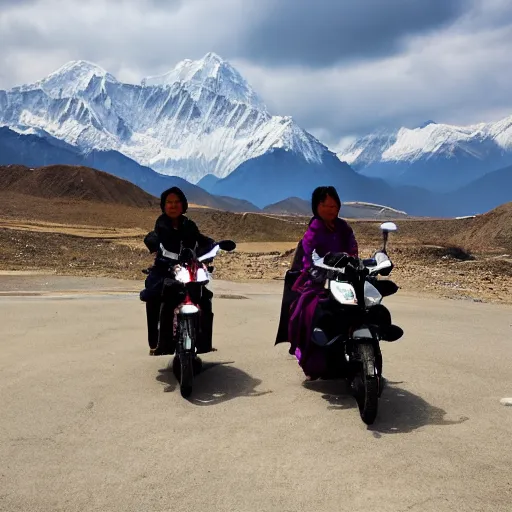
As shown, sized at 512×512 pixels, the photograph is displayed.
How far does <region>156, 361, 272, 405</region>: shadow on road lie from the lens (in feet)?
15.8

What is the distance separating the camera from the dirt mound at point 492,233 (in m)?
37.1

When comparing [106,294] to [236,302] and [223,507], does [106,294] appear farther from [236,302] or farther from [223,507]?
[223,507]

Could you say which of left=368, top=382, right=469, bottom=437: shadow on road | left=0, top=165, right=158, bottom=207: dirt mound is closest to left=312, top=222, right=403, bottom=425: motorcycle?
left=368, top=382, right=469, bottom=437: shadow on road

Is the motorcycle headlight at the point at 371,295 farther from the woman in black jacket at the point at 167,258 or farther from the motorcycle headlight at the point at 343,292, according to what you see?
the woman in black jacket at the point at 167,258

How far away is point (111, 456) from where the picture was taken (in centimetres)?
360

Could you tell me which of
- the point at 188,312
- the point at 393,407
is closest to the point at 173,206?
the point at 188,312

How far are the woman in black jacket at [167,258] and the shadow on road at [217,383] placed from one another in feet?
1.18

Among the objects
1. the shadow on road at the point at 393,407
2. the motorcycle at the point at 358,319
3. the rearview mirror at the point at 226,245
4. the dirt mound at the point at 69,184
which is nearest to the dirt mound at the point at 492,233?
the shadow on road at the point at 393,407

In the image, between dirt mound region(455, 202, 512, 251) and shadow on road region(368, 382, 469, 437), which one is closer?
shadow on road region(368, 382, 469, 437)

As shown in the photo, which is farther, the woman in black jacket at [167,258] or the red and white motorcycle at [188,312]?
the woman in black jacket at [167,258]

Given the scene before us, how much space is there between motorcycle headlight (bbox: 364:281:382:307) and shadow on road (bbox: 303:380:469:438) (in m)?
0.89

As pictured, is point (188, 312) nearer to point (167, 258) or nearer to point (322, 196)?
point (167, 258)

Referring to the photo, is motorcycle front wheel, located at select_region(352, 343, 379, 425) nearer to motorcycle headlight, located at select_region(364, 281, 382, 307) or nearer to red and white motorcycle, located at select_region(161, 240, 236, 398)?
motorcycle headlight, located at select_region(364, 281, 382, 307)

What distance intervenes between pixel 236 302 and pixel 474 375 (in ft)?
22.9
